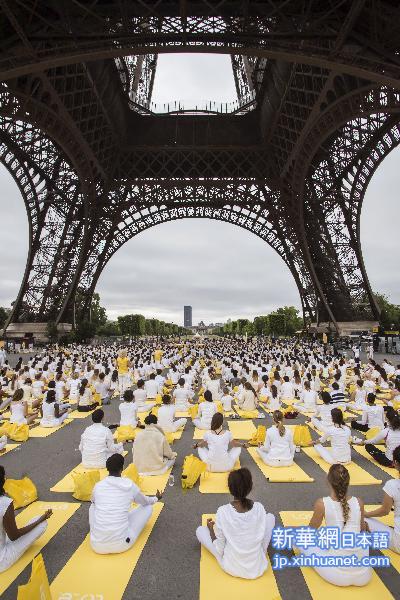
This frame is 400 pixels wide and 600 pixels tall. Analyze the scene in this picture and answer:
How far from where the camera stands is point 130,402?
10.8 metres

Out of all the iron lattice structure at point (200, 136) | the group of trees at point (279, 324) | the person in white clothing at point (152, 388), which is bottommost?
the person in white clothing at point (152, 388)

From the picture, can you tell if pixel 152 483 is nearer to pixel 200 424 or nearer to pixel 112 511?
pixel 112 511

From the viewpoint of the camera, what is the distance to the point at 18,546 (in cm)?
482

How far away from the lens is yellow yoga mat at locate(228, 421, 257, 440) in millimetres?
11070

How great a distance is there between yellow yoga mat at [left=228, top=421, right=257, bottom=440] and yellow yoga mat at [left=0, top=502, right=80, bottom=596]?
544 centimetres

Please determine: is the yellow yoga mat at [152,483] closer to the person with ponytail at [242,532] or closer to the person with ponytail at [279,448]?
the person with ponytail at [279,448]

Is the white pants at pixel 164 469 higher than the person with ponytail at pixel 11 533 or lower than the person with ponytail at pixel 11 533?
lower

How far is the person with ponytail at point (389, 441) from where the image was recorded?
7.46 meters

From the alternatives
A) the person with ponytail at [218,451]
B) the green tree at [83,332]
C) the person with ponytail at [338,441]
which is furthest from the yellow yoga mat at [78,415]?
the green tree at [83,332]

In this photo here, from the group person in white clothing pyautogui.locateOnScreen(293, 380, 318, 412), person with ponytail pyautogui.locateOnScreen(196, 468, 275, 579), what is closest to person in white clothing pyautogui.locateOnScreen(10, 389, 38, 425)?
person with ponytail pyautogui.locateOnScreen(196, 468, 275, 579)

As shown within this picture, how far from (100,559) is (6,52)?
16170 millimetres

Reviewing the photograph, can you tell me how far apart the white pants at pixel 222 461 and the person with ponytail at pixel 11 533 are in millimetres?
3491

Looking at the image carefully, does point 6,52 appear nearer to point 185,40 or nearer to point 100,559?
point 185,40

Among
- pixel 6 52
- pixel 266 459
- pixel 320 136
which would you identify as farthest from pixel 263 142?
pixel 266 459
